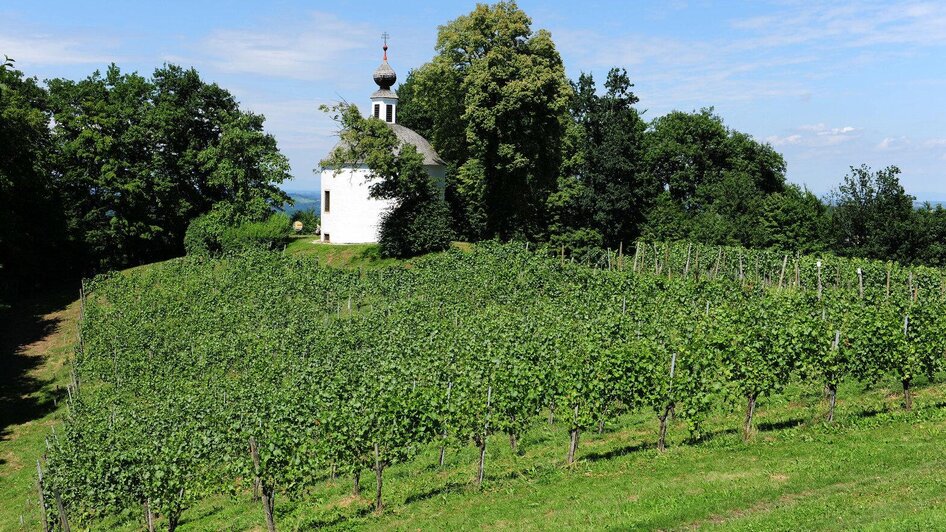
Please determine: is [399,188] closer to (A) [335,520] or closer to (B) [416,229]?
(B) [416,229]

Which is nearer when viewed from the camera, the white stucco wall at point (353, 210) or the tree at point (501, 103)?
the tree at point (501, 103)

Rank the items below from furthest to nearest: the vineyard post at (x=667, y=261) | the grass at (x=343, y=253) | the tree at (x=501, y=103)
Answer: the grass at (x=343, y=253), the tree at (x=501, y=103), the vineyard post at (x=667, y=261)

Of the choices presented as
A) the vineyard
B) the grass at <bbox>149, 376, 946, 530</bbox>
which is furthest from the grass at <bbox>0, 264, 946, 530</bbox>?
the vineyard

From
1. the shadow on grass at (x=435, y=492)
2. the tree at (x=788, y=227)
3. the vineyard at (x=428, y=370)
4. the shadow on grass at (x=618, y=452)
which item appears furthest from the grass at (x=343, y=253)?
the shadow on grass at (x=435, y=492)

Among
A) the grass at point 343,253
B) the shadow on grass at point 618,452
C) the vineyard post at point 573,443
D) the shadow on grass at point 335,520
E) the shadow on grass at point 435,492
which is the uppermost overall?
the grass at point 343,253

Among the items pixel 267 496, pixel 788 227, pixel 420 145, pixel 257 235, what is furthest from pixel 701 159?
pixel 267 496

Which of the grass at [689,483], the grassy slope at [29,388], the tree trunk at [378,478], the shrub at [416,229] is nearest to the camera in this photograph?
the grass at [689,483]

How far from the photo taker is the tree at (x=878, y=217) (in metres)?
46.5

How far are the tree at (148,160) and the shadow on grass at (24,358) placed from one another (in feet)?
19.2

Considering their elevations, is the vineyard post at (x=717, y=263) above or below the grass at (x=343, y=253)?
above

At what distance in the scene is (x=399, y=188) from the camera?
148 feet

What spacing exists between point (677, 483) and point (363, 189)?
1526 inches

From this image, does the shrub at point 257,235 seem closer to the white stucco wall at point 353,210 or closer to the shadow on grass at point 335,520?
the white stucco wall at point 353,210

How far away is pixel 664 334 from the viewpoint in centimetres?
2058
